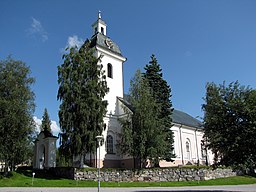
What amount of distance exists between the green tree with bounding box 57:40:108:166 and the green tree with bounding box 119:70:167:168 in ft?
10.7

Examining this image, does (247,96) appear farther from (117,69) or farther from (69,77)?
(117,69)

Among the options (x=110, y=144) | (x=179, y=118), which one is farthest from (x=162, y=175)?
(x=179, y=118)

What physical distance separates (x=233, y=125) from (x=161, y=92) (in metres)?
17.6

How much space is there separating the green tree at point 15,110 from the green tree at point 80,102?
313 cm

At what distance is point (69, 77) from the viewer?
89.5ft

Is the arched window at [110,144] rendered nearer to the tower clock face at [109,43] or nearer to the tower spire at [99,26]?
the tower clock face at [109,43]

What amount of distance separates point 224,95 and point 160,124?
1307 centimetres

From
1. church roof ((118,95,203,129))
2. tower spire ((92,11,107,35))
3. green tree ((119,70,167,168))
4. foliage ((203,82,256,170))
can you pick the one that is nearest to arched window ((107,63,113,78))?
church roof ((118,95,203,129))

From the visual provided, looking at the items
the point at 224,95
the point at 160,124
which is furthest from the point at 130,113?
the point at 224,95

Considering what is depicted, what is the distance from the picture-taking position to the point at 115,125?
33719 mm

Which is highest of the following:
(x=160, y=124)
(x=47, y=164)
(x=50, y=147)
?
(x=160, y=124)

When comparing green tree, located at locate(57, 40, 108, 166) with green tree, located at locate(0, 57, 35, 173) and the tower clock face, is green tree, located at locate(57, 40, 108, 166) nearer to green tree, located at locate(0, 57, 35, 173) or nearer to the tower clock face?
green tree, located at locate(0, 57, 35, 173)

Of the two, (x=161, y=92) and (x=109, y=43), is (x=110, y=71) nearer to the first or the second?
(x=109, y=43)

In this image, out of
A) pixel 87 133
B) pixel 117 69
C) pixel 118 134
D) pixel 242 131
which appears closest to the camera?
pixel 242 131
